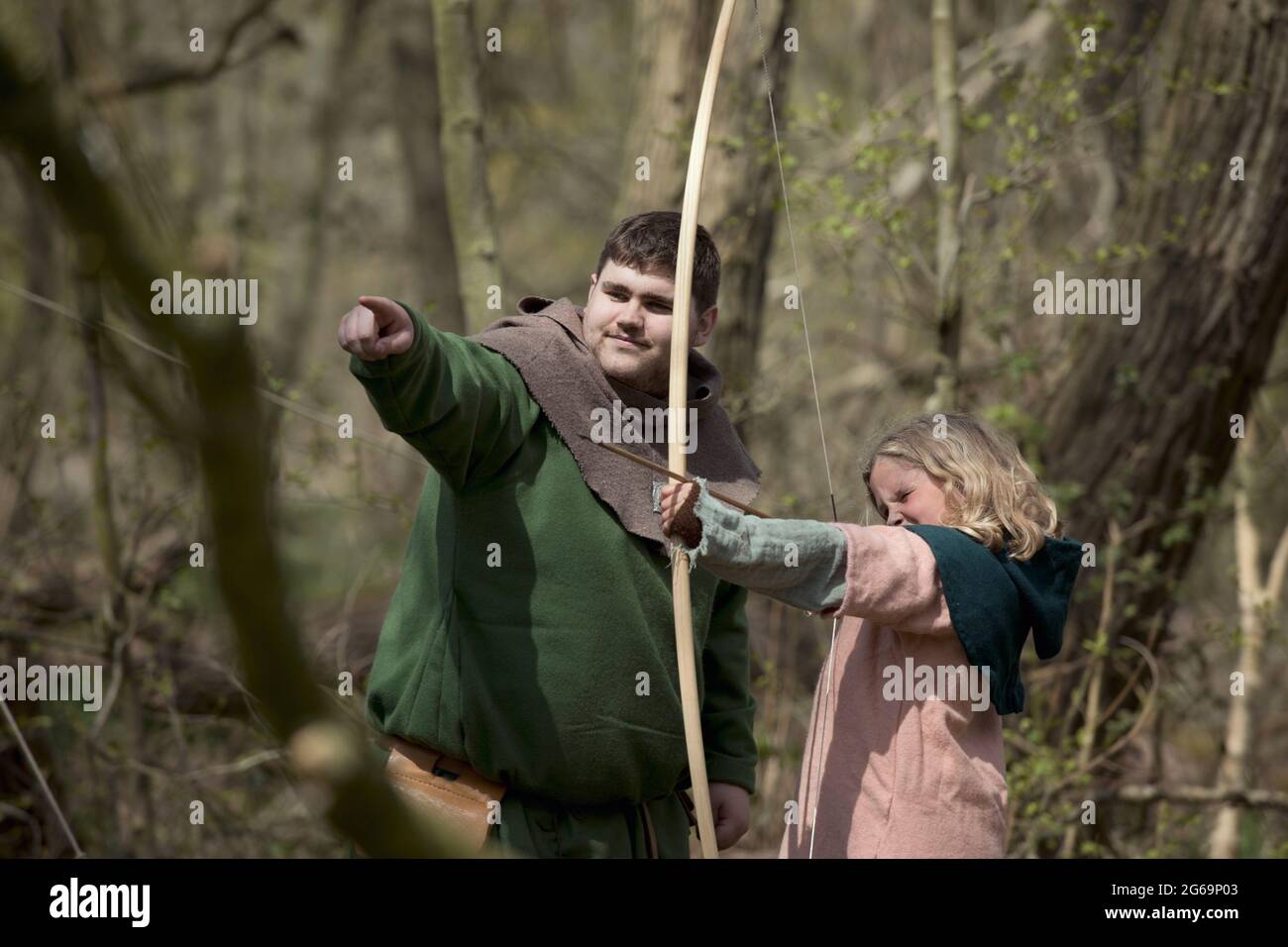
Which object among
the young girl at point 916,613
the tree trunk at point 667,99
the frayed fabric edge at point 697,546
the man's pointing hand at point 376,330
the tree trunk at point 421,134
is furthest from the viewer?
the tree trunk at point 421,134

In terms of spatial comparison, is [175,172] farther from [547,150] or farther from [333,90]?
[547,150]

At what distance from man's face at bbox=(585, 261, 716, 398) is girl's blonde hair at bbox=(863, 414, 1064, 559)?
48 cm

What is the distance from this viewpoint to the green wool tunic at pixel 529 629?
A: 8.09ft

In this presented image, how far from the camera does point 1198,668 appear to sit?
5.68 m

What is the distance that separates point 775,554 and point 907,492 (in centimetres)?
48

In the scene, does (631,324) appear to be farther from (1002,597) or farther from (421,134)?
(421,134)

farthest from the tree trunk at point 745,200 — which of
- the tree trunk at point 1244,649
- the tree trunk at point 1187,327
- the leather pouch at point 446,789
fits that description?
the leather pouch at point 446,789

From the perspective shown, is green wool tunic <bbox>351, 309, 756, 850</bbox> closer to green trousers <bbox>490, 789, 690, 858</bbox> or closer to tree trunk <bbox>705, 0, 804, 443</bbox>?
green trousers <bbox>490, 789, 690, 858</bbox>

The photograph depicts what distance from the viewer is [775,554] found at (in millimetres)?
2275

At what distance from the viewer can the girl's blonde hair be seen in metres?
2.54

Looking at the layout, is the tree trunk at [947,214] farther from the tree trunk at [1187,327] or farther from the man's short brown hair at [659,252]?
the man's short brown hair at [659,252]

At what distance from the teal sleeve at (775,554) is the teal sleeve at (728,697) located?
561 mm

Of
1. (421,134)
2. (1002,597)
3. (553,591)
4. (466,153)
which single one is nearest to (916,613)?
(1002,597)
